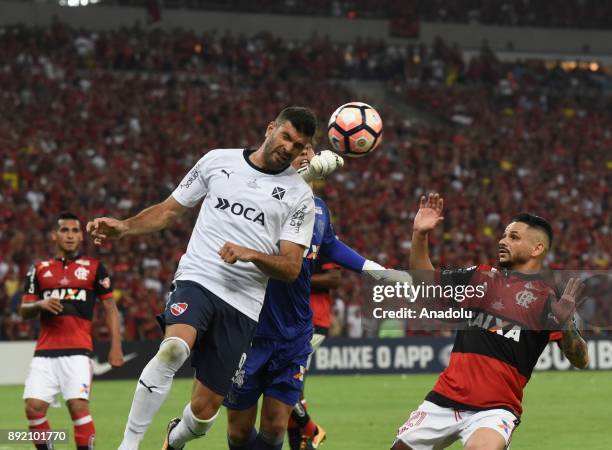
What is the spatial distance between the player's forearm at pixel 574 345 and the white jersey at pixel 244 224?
1745 mm

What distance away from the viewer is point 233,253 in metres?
6.86

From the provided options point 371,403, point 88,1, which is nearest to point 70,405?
point 371,403

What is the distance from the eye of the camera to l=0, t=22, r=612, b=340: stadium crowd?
25.8 m

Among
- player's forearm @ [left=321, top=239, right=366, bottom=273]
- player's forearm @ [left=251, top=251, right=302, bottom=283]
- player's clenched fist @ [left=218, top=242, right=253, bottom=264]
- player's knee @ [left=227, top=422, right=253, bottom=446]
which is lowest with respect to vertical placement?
player's knee @ [left=227, top=422, right=253, bottom=446]

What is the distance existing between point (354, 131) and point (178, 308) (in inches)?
95.7

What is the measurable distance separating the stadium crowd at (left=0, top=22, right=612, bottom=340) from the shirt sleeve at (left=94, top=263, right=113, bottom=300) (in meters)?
10.9

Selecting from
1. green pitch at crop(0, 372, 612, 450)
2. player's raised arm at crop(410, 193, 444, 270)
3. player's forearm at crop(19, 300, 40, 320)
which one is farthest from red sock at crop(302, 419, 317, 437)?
player's raised arm at crop(410, 193, 444, 270)

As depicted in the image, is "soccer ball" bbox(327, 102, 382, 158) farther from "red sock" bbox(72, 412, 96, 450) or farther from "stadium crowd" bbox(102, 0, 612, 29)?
"stadium crowd" bbox(102, 0, 612, 29)

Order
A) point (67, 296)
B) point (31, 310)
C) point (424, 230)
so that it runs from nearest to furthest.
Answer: point (424, 230) < point (31, 310) < point (67, 296)

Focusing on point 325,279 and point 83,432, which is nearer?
point 83,432

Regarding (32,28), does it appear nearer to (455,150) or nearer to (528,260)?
(455,150)

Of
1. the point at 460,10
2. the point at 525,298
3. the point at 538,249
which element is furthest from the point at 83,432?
the point at 460,10

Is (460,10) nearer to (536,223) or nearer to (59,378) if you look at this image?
(59,378)

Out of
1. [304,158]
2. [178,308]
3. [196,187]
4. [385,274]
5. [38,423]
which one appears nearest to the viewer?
[178,308]
